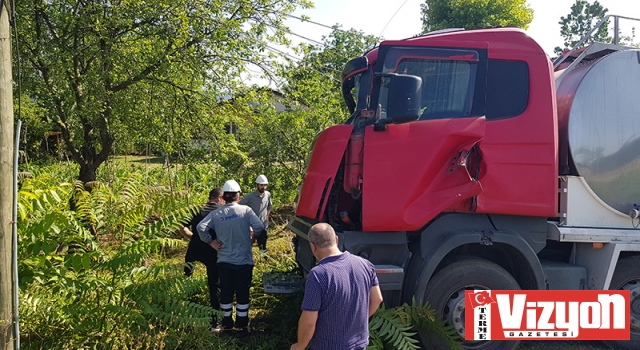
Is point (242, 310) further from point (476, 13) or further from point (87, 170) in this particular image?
point (476, 13)

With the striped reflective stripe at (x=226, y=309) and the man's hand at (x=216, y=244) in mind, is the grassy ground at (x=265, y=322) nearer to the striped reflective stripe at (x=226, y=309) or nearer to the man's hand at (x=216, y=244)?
the striped reflective stripe at (x=226, y=309)

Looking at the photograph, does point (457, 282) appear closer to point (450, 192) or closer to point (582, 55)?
point (450, 192)

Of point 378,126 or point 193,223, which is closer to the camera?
point 378,126

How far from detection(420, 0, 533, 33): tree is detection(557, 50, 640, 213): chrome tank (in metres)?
17.4

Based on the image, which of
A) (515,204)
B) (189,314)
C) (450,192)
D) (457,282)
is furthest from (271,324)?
(515,204)

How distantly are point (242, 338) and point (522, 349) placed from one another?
10.1ft

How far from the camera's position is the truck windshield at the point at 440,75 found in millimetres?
4898

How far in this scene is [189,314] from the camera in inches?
180

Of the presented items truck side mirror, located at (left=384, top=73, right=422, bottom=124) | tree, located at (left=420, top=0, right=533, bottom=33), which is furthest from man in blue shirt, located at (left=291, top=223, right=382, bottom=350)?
tree, located at (left=420, top=0, right=533, bottom=33)

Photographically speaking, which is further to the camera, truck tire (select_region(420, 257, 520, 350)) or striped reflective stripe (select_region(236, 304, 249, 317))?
striped reflective stripe (select_region(236, 304, 249, 317))

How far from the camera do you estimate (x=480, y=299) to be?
16.2 feet

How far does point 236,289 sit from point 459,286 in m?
2.47

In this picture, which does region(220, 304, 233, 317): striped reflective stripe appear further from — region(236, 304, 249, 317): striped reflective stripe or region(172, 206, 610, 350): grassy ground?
region(172, 206, 610, 350): grassy ground

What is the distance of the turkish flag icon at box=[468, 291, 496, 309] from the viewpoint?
490 centimetres
